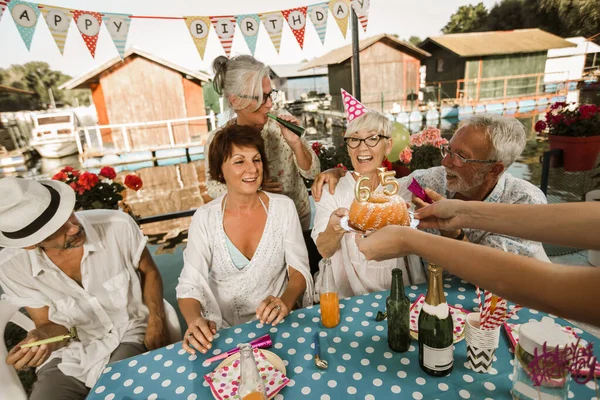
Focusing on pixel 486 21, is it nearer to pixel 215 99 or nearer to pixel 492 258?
pixel 215 99

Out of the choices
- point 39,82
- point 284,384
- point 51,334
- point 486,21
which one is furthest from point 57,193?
point 39,82

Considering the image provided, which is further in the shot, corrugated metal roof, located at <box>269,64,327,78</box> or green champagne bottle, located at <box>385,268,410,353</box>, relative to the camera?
corrugated metal roof, located at <box>269,64,327,78</box>

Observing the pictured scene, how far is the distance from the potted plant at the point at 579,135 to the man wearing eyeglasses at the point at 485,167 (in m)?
3.71

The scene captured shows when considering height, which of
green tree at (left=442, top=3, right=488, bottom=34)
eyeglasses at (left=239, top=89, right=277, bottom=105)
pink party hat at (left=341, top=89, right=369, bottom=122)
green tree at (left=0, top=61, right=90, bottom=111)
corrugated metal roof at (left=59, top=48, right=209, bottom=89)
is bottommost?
pink party hat at (left=341, top=89, right=369, bottom=122)

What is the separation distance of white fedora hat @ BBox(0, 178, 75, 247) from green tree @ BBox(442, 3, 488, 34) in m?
46.5

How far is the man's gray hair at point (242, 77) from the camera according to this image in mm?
2352

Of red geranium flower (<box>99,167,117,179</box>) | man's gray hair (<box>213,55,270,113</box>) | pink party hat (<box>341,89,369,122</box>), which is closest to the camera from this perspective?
pink party hat (<box>341,89,369,122</box>)

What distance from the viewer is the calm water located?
20.1ft

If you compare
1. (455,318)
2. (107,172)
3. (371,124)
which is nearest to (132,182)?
(107,172)

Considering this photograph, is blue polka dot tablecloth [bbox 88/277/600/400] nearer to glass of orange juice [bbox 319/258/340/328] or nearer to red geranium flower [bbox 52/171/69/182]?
glass of orange juice [bbox 319/258/340/328]

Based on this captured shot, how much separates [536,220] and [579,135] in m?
5.07

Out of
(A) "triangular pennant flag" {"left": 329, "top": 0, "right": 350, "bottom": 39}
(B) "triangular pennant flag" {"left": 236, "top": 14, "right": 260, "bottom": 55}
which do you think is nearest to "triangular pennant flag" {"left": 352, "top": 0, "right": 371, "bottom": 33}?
(A) "triangular pennant flag" {"left": 329, "top": 0, "right": 350, "bottom": 39}

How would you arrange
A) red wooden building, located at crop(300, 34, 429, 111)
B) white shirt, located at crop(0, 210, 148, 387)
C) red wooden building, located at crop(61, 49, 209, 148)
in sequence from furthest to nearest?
red wooden building, located at crop(300, 34, 429, 111) → red wooden building, located at crop(61, 49, 209, 148) → white shirt, located at crop(0, 210, 148, 387)

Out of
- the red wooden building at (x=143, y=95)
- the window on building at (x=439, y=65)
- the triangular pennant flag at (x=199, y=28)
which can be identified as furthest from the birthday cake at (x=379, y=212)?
the window on building at (x=439, y=65)
